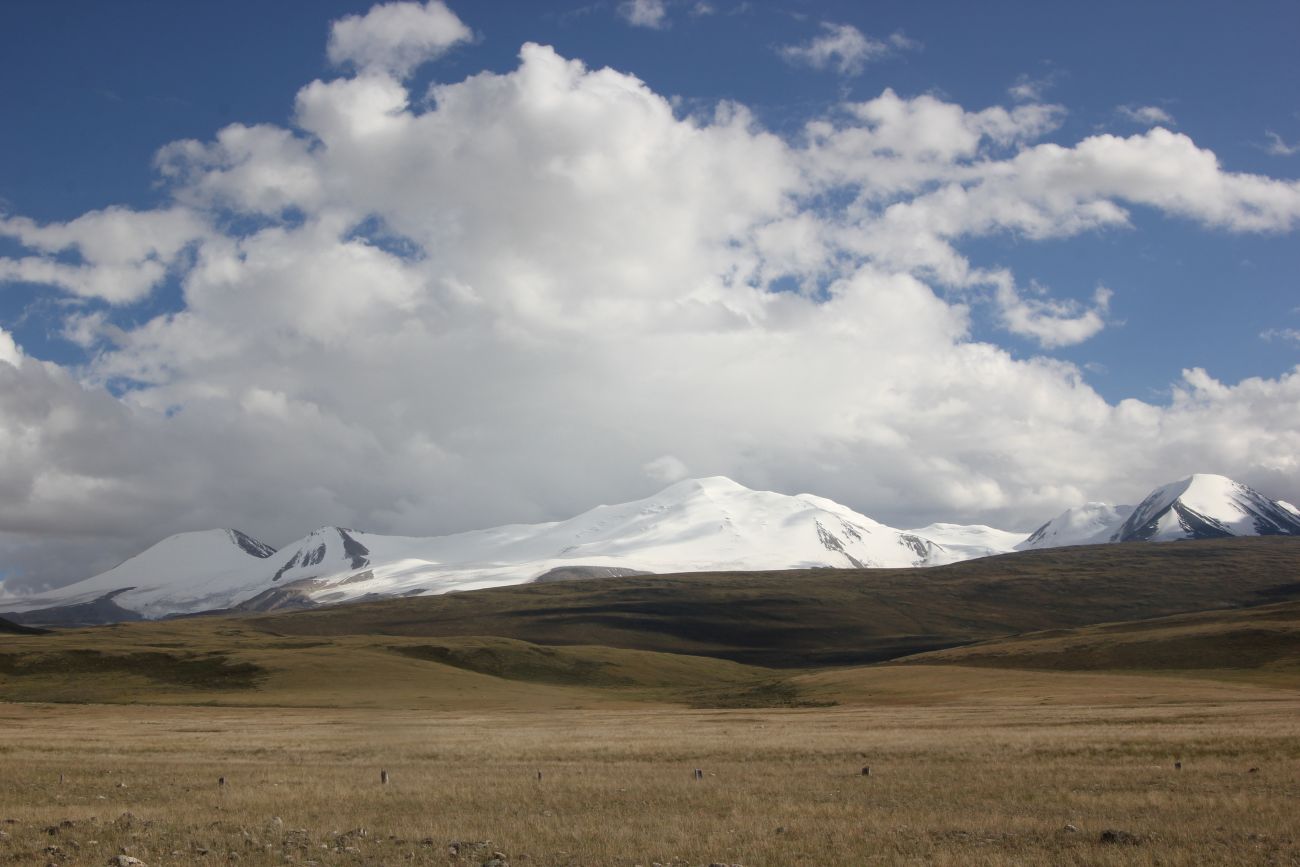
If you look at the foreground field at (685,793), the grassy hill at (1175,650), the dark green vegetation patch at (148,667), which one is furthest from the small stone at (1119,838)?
the dark green vegetation patch at (148,667)

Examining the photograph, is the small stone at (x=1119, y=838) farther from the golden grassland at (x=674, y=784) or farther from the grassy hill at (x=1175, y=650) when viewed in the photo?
the grassy hill at (x=1175, y=650)

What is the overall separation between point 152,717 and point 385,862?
69630mm

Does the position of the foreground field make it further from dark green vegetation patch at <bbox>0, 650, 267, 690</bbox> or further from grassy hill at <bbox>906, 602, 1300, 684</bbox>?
dark green vegetation patch at <bbox>0, 650, 267, 690</bbox>

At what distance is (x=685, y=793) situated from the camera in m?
28.2

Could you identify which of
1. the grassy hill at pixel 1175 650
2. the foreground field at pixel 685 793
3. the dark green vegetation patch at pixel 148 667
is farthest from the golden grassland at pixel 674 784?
the dark green vegetation patch at pixel 148 667

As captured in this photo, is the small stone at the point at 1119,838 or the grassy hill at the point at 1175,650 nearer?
the small stone at the point at 1119,838

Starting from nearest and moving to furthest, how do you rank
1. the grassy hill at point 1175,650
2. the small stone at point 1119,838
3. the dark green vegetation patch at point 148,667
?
1. the small stone at point 1119,838
2. the grassy hill at point 1175,650
3. the dark green vegetation patch at point 148,667

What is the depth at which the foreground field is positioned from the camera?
1928cm

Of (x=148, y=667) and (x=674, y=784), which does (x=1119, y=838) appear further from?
(x=148, y=667)

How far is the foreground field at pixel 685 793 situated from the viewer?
19.3 m

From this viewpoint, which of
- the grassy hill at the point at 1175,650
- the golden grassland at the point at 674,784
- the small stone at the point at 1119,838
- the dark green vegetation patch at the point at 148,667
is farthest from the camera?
the dark green vegetation patch at the point at 148,667

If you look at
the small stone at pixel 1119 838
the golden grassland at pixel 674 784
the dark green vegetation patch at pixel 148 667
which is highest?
the small stone at pixel 1119 838

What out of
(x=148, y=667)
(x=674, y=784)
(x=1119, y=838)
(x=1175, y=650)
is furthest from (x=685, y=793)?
(x=148, y=667)

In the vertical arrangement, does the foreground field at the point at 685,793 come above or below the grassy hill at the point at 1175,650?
above
